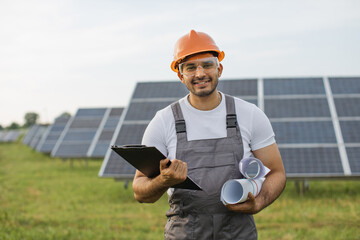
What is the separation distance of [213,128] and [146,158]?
22.4 inches

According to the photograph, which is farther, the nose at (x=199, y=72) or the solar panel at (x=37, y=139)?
the solar panel at (x=37, y=139)

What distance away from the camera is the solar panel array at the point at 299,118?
984 cm

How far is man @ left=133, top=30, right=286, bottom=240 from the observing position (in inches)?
110

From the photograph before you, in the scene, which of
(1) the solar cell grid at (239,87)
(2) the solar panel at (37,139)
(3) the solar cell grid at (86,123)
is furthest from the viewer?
(2) the solar panel at (37,139)

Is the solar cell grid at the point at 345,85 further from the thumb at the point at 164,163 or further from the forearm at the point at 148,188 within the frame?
the thumb at the point at 164,163

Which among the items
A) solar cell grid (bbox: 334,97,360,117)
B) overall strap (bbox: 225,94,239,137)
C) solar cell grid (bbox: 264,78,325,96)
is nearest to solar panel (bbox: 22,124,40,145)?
solar cell grid (bbox: 264,78,325,96)

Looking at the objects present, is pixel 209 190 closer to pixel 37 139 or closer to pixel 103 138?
pixel 103 138

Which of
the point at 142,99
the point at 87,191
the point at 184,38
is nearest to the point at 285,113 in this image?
the point at 142,99

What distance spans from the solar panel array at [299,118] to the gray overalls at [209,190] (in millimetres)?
6915

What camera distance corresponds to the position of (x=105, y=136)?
69.1 ft

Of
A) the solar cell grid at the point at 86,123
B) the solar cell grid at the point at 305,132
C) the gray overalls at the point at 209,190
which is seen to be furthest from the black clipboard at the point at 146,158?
the solar cell grid at the point at 86,123

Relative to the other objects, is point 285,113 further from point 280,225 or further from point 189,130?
point 189,130

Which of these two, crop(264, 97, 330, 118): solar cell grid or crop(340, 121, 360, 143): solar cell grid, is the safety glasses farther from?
crop(264, 97, 330, 118): solar cell grid

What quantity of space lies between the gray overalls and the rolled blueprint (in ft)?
0.28
